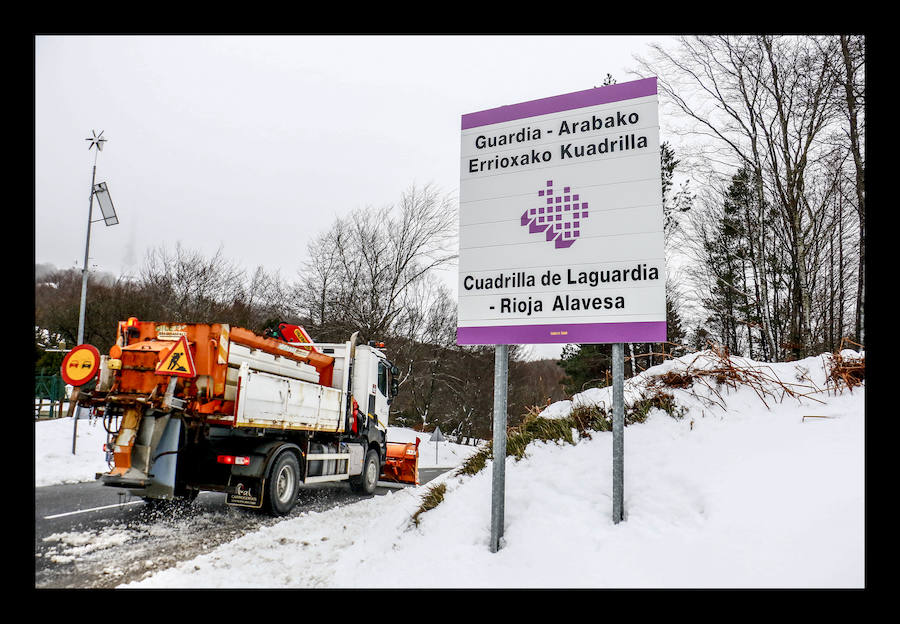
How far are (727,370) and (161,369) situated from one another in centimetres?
687

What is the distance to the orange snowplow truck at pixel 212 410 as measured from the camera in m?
6.66

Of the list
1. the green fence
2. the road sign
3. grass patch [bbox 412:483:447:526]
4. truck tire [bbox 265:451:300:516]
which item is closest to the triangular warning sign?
the road sign

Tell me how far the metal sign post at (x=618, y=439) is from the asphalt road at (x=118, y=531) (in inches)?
176

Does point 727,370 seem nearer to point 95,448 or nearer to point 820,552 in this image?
point 820,552

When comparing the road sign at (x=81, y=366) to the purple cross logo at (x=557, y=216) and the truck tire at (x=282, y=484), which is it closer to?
the truck tire at (x=282, y=484)

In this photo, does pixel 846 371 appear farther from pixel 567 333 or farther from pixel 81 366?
pixel 81 366

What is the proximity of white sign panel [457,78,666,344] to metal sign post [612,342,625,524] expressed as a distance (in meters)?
0.21

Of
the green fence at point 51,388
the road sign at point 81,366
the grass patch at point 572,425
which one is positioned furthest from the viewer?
the green fence at point 51,388

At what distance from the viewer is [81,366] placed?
6.34 metres

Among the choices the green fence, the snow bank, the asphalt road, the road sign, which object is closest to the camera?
the asphalt road

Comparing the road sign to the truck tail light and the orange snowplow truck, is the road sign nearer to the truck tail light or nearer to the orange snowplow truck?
the orange snowplow truck

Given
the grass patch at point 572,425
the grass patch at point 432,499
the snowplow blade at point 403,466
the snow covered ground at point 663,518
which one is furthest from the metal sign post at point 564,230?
the snowplow blade at point 403,466

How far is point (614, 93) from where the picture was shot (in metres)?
4.17

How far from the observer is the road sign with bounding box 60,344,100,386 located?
6278mm
